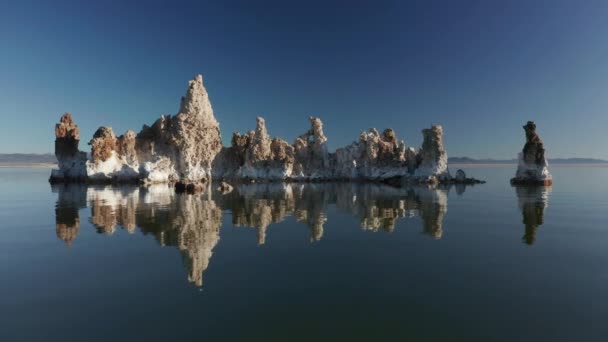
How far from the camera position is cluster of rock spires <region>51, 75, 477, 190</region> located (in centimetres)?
7331

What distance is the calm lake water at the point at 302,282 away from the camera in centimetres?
791

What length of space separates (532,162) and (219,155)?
82.2 m

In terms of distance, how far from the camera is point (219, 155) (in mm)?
97250

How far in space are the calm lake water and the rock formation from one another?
178 ft

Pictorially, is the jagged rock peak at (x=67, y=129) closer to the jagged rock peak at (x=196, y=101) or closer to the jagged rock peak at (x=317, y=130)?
the jagged rock peak at (x=196, y=101)

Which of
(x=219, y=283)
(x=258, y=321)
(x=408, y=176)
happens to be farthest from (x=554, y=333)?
(x=408, y=176)

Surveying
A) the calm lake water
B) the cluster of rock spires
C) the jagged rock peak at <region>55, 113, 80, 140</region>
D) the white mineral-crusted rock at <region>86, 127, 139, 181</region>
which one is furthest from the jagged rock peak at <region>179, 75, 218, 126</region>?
the calm lake water

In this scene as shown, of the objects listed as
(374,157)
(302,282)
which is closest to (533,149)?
(374,157)

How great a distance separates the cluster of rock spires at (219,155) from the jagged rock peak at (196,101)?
25cm

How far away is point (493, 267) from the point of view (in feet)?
41.9

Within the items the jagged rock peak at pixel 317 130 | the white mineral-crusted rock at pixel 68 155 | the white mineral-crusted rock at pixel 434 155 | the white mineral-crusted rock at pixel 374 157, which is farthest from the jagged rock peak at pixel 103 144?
the white mineral-crusted rock at pixel 434 155

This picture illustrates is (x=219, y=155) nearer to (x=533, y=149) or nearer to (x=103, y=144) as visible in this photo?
(x=103, y=144)

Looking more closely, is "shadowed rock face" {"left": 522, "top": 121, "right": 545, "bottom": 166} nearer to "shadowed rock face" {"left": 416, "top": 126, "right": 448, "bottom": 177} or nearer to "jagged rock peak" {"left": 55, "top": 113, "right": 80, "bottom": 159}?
"shadowed rock face" {"left": 416, "top": 126, "right": 448, "bottom": 177}

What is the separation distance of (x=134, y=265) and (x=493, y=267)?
14.9 metres
